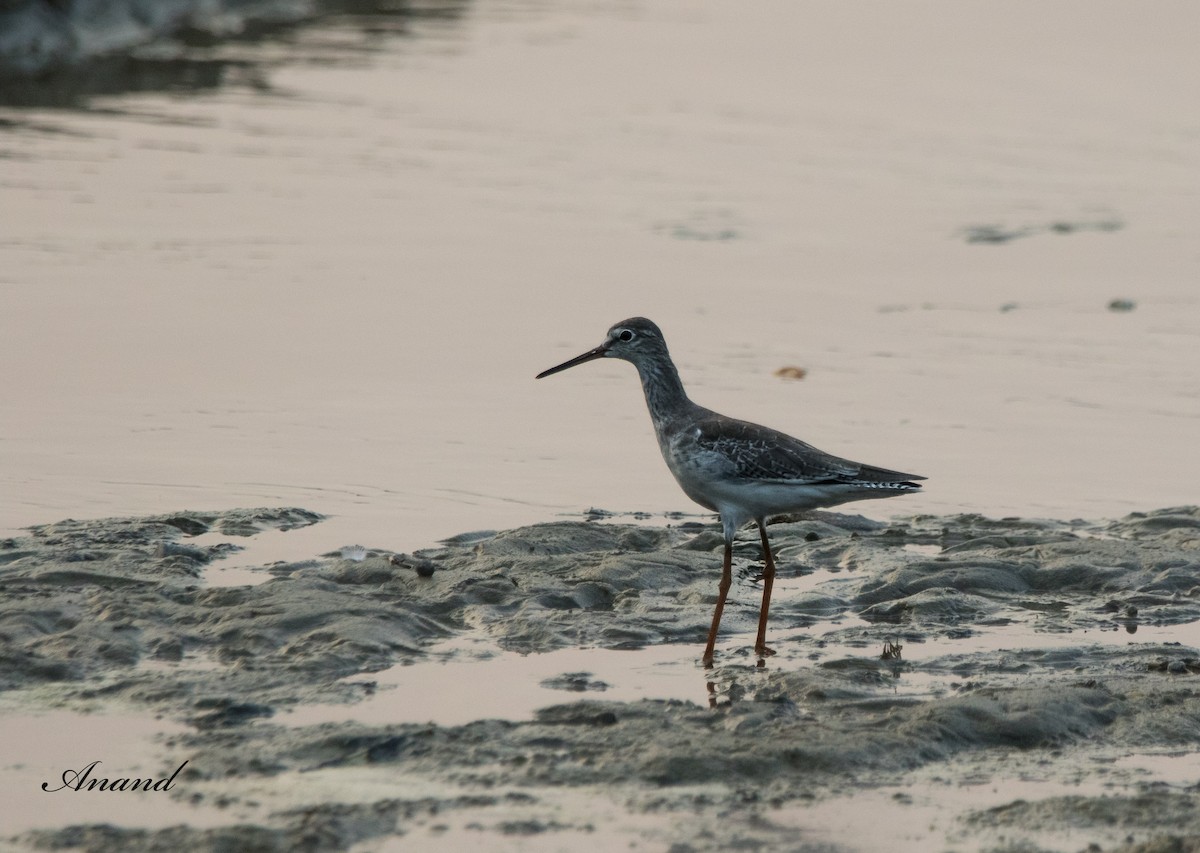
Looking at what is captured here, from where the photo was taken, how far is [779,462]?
8.16m

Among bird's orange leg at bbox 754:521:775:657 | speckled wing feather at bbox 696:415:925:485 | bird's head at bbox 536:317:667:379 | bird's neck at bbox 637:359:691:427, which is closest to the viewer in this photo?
bird's orange leg at bbox 754:521:775:657

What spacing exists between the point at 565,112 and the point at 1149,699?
14.9 meters

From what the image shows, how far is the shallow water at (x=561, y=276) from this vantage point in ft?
34.1

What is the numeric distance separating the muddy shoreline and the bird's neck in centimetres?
75

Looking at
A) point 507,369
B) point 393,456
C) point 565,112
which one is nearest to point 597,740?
point 393,456

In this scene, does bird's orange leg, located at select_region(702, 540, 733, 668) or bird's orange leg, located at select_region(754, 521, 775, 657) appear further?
bird's orange leg, located at select_region(754, 521, 775, 657)

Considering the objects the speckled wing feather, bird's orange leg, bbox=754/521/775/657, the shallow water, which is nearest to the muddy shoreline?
bird's orange leg, bbox=754/521/775/657

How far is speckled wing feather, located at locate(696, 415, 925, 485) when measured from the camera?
8141 millimetres

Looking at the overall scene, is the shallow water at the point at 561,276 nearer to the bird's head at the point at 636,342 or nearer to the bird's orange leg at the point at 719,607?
the bird's head at the point at 636,342

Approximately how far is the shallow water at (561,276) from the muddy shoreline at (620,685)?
0.83 meters

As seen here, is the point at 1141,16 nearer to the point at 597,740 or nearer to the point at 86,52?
the point at 86,52

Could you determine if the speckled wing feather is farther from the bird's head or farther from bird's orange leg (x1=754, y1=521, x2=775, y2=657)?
the bird's head

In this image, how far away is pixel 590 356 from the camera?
935cm

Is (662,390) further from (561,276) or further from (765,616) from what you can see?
(561,276)
